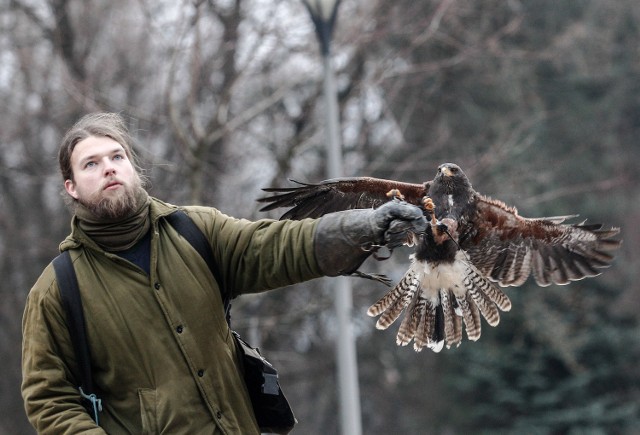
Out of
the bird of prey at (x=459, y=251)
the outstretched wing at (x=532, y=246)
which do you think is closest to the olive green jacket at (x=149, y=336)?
the bird of prey at (x=459, y=251)

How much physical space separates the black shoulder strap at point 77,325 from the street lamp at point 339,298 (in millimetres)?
4843

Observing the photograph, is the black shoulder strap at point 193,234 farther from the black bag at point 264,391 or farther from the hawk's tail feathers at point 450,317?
the hawk's tail feathers at point 450,317

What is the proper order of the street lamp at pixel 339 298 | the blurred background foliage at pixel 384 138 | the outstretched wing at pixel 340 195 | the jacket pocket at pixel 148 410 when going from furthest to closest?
the blurred background foliage at pixel 384 138 → the street lamp at pixel 339 298 → the outstretched wing at pixel 340 195 → the jacket pocket at pixel 148 410

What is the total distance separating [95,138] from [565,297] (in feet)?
53.9

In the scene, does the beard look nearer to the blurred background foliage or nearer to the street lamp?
the street lamp

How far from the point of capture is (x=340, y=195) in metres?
5.66

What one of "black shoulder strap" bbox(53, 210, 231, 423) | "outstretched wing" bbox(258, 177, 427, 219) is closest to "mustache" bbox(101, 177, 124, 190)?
"black shoulder strap" bbox(53, 210, 231, 423)

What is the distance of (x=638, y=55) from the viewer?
20.1m

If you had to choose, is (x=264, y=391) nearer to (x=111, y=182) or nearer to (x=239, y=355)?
(x=239, y=355)

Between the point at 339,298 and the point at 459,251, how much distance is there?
257 cm

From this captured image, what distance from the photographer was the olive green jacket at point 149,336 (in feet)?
10.4

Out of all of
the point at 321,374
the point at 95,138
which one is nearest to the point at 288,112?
the point at 321,374

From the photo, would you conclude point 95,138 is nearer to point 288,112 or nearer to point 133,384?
point 133,384

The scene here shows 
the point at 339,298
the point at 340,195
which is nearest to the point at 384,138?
the point at 339,298
